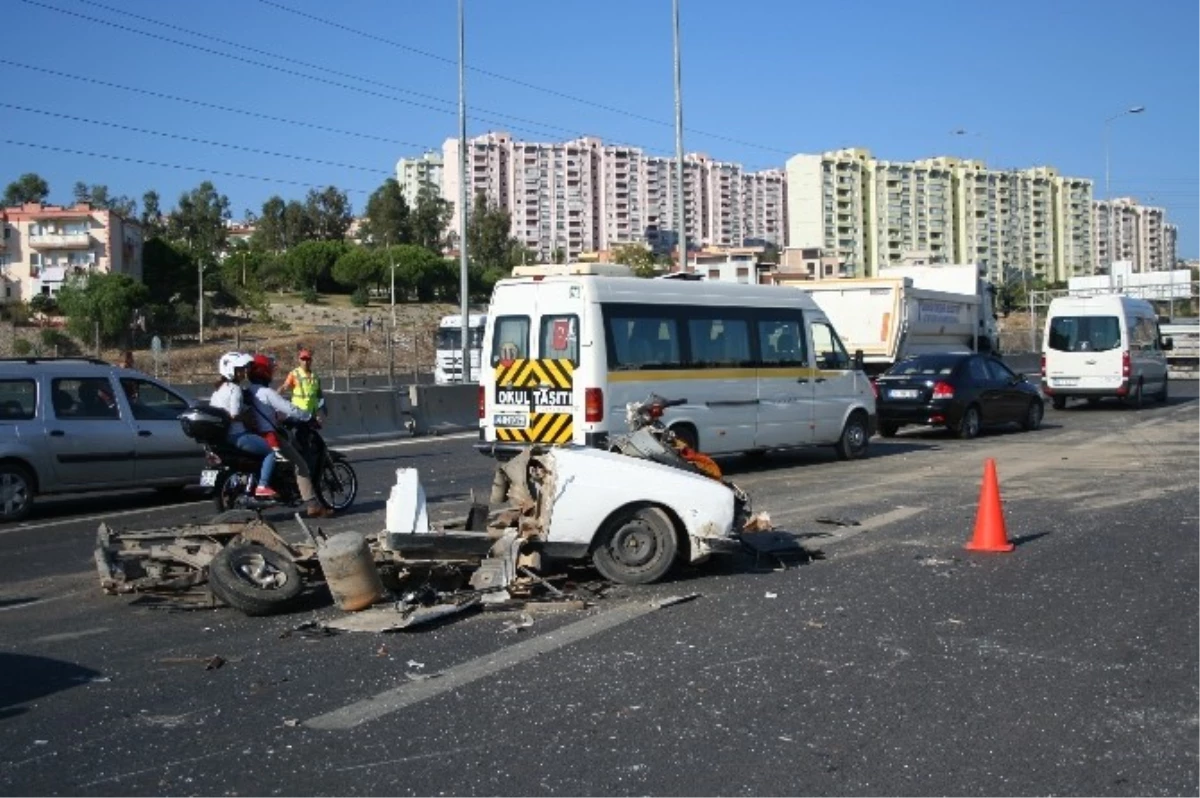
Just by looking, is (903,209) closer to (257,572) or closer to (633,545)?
(633,545)

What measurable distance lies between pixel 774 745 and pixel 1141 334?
92.8 feet

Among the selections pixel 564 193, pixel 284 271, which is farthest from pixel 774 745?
pixel 564 193

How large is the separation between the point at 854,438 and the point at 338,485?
28.7 feet

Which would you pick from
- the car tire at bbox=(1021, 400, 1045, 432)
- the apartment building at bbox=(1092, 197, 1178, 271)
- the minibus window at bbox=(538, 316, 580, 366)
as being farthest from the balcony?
the apartment building at bbox=(1092, 197, 1178, 271)

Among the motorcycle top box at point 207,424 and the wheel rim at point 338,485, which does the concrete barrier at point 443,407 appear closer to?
the wheel rim at point 338,485

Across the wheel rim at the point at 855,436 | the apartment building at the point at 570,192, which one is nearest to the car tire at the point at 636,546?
the wheel rim at the point at 855,436

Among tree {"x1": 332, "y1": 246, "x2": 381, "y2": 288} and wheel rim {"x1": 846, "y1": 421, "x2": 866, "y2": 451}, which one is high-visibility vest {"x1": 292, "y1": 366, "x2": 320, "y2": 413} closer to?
wheel rim {"x1": 846, "y1": 421, "x2": 866, "y2": 451}

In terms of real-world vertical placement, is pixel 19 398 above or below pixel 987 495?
above

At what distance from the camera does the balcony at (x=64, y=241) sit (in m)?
88.7

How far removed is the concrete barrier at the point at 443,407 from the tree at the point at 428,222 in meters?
90.1

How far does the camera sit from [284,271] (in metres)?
98.8

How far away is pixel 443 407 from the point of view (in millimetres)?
27047

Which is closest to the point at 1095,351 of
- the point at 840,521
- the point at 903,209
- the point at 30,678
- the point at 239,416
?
the point at 840,521

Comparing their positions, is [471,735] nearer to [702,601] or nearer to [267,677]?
[267,677]
